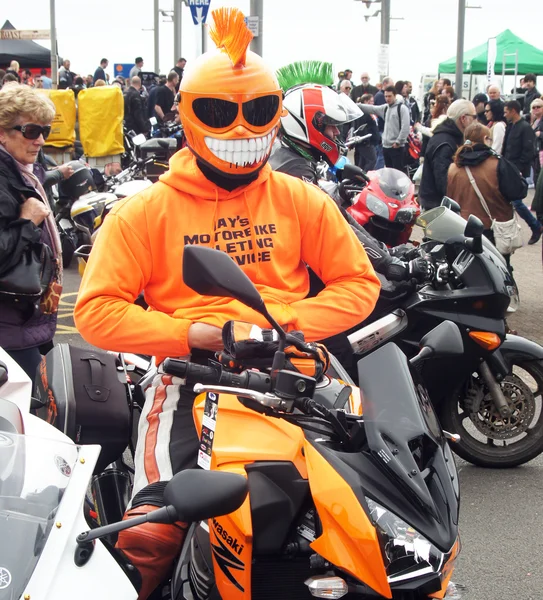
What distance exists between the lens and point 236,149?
2979 millimetres

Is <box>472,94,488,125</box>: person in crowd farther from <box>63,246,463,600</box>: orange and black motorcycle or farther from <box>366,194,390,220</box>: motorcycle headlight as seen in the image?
<box>63,246,463,600</box>: orange and black motorcycle

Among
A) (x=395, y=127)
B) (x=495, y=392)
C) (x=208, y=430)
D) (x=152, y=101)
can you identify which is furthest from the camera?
(x=152, y=101)

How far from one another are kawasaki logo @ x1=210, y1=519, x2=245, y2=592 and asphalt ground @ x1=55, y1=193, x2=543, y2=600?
4.90 ft

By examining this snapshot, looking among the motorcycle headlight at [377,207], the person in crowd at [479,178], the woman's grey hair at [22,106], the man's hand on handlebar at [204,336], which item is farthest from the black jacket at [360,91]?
the man's hand on handlebar at [204,336]

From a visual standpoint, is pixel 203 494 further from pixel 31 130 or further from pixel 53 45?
pixel 53 45

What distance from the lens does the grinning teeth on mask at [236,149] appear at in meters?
2.97

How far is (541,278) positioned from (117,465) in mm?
7997

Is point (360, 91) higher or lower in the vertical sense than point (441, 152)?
higher

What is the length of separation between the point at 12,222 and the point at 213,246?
1.47m

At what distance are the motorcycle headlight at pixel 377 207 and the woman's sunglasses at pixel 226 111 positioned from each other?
321cm

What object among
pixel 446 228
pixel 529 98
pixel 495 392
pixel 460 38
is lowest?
pixel 495 392

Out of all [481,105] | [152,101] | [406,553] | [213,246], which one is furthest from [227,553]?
[152,101]

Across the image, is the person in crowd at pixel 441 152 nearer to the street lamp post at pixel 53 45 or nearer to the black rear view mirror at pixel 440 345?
the black rear view mirror at pixel 440 345

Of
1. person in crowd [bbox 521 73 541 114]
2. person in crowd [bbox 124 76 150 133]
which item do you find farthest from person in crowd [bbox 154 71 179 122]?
person in crowd [bbox 521 73 541 114]
